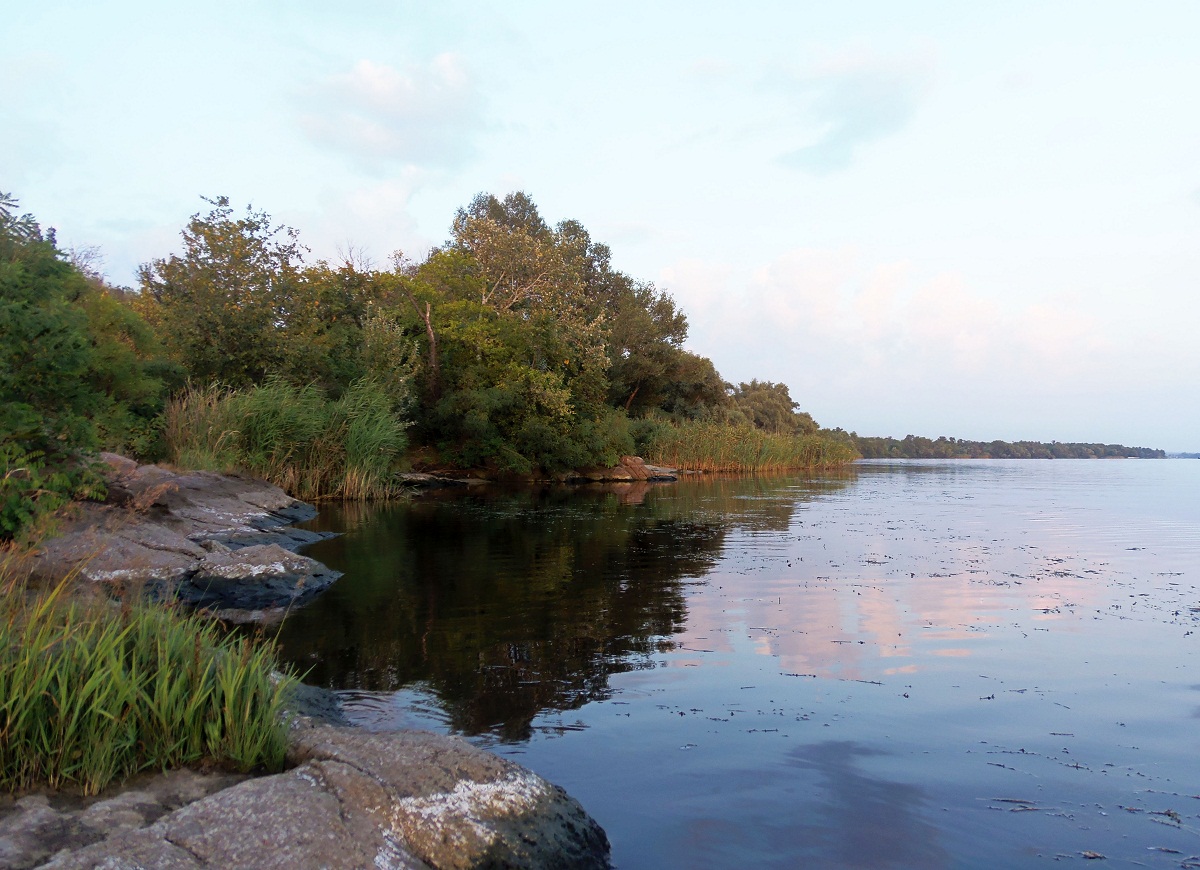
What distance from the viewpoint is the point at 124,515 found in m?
11.0

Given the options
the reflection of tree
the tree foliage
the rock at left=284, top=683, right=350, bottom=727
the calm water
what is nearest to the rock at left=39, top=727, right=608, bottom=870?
the calm water

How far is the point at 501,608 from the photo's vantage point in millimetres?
9695

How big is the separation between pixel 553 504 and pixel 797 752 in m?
19.9

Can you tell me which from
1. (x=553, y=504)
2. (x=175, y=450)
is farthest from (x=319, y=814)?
(x=553, y=504)

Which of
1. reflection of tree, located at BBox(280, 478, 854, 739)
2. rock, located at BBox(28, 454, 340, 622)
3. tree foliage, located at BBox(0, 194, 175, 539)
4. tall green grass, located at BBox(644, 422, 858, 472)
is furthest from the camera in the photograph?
tall green grass, located at BBox(644, 422, 858, 472)

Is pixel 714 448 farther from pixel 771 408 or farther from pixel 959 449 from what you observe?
pixel 959 449

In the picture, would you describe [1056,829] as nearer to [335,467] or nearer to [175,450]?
[175,450]

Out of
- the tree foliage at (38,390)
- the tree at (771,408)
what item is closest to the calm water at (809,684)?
the tree foliage at (38,390)

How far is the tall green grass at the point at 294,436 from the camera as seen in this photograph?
63.9 ft

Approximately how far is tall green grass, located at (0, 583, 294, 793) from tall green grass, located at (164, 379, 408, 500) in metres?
14.7

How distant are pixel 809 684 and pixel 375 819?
14.5ft

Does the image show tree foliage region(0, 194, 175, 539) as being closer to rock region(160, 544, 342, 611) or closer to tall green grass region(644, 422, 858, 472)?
rock region(160, 544, 342, 611)

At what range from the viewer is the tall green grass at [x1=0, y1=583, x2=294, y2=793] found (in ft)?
12.0

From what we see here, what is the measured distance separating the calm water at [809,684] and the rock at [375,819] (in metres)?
0.60
